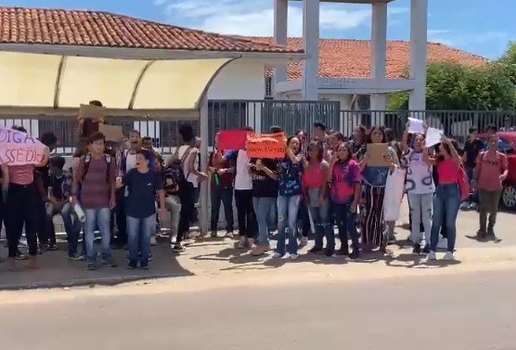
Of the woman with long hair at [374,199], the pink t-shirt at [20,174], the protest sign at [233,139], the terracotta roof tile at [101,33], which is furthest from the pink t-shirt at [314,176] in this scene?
the terracotta roof tile at [101,33]

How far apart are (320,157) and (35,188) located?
382 cm

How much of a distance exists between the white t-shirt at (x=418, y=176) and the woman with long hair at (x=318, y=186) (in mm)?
1203

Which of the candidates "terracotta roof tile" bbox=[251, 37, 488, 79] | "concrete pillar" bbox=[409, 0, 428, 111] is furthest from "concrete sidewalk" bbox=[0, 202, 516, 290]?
"terracotta roof tile" bbox=[251, 37, 488, 79]

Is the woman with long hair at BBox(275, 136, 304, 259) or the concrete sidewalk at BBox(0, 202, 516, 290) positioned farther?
the woman with long hair at BBox(275, 136, 304, 259)

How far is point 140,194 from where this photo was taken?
939 cm

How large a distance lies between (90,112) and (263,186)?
2714mm

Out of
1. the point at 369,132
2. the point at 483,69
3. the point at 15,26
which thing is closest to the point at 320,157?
the point at 369,132

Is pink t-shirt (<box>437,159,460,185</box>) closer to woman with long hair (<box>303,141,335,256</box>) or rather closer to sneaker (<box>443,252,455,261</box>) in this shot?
sneaker (<box>443,252,455,261</box>)

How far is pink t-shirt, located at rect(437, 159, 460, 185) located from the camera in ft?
32.6

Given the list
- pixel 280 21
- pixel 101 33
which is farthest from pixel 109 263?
pixel 280 21

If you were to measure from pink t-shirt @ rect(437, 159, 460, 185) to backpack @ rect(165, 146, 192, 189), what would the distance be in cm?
364

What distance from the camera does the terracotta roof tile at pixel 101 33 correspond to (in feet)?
57.6

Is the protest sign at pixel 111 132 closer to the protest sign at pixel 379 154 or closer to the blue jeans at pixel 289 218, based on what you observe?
the blue jeans at pixel 289 218

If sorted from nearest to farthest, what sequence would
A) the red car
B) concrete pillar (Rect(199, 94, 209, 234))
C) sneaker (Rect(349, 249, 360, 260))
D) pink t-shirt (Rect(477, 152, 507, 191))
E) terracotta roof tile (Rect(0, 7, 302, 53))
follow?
sneaker (Rect(349, 249, 360, 260)) < concrete pillar (Rect(199, 94, 209, 234)) < pink t-shirt (Rect(477, 152, 507, 191)) < the red car < terracotta roof tile (Rect(0, 7, 302, 53))
